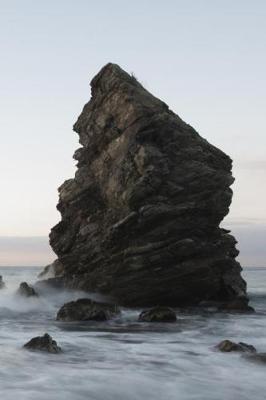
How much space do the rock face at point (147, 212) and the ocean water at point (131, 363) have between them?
23.1 ft

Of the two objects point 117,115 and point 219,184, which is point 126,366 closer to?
point 219,184

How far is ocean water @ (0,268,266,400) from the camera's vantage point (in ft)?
56.3

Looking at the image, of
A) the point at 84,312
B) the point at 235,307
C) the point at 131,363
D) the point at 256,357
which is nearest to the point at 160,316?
the point at 84,312

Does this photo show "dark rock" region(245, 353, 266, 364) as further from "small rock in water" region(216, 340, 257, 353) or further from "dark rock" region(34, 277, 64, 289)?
"dark rock" region(34, 277, 64, 289)

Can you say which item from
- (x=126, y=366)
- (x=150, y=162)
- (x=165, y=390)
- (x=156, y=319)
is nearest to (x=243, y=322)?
(x=156, y=319)

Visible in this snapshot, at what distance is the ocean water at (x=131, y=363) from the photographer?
17.2 meters

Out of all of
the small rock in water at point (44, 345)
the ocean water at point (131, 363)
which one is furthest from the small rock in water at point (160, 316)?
the small rock in water at point (44, 345)

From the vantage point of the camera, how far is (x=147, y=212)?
40594 mm

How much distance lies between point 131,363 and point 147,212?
784 inches

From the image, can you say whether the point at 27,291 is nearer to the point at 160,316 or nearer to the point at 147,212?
the point at 147,212

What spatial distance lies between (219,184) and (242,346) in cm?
2097

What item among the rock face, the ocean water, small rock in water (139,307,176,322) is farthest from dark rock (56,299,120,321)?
the rock face

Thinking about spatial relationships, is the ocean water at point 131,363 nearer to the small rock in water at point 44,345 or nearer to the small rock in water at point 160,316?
the small rock in water at point 44,345

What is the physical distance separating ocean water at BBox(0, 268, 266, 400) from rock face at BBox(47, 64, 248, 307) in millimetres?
7041
